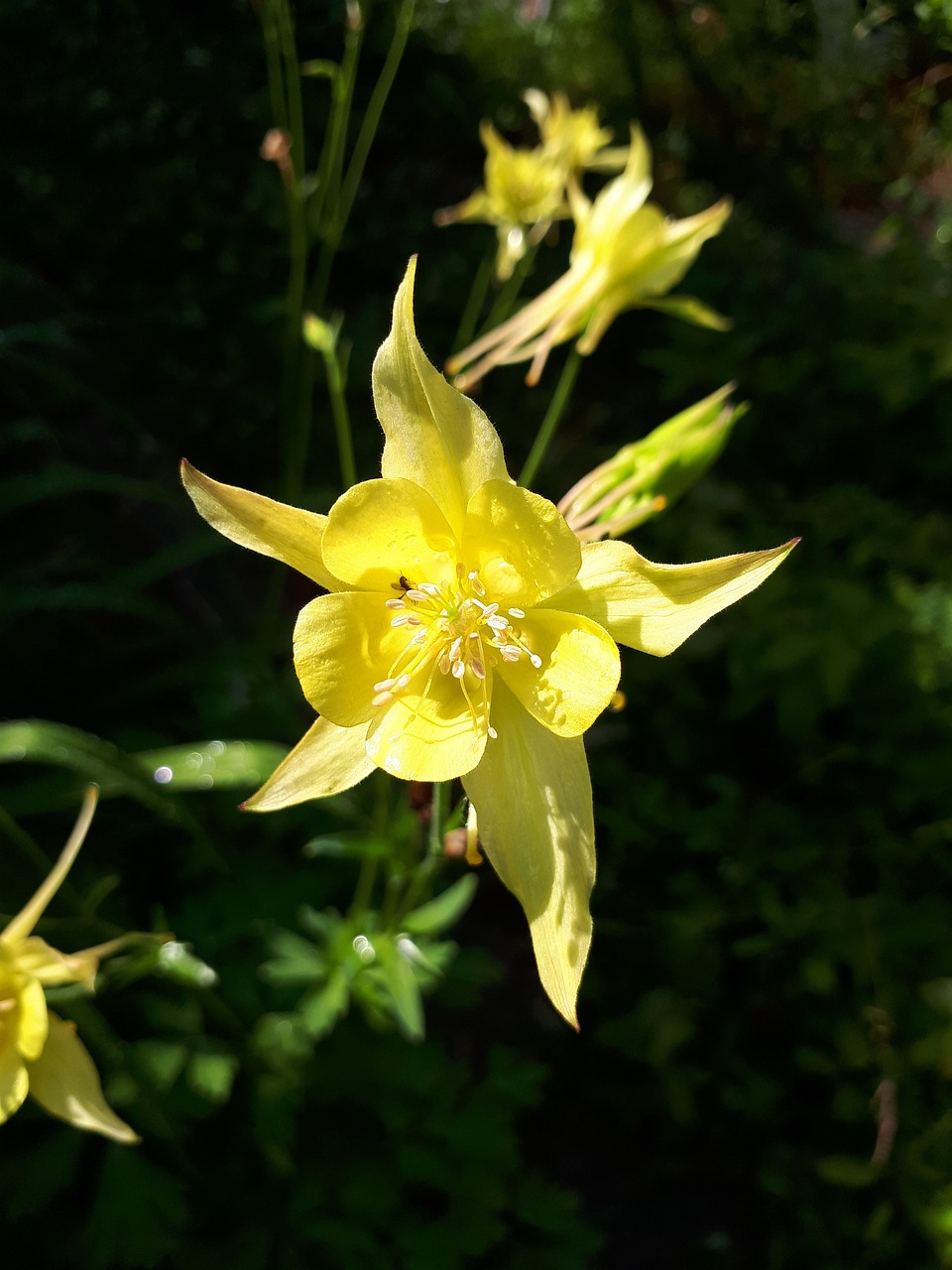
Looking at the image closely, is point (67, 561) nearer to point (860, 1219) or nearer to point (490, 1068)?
point (490, 1068)

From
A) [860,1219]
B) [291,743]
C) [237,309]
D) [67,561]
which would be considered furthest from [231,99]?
[860,1219]

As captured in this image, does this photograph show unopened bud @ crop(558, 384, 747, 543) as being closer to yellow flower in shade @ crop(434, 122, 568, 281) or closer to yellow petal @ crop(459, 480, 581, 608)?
yellow petal @ crop(459, 480, 581, 608)

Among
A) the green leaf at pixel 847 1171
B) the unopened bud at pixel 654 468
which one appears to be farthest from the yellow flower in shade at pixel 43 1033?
the green leaf at pixel 847 1171

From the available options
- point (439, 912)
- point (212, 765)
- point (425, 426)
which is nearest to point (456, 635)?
point (425, 426)

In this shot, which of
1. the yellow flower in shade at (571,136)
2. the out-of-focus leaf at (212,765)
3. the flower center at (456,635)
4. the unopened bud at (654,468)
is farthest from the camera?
the yellow flower in shade at (571,136)

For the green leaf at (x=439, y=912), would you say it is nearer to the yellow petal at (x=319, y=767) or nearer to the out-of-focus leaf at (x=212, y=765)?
the out-of-focus leaf at (x=212, y=765)

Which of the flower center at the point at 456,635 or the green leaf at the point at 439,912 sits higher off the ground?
the flower center at the point at 456,635
